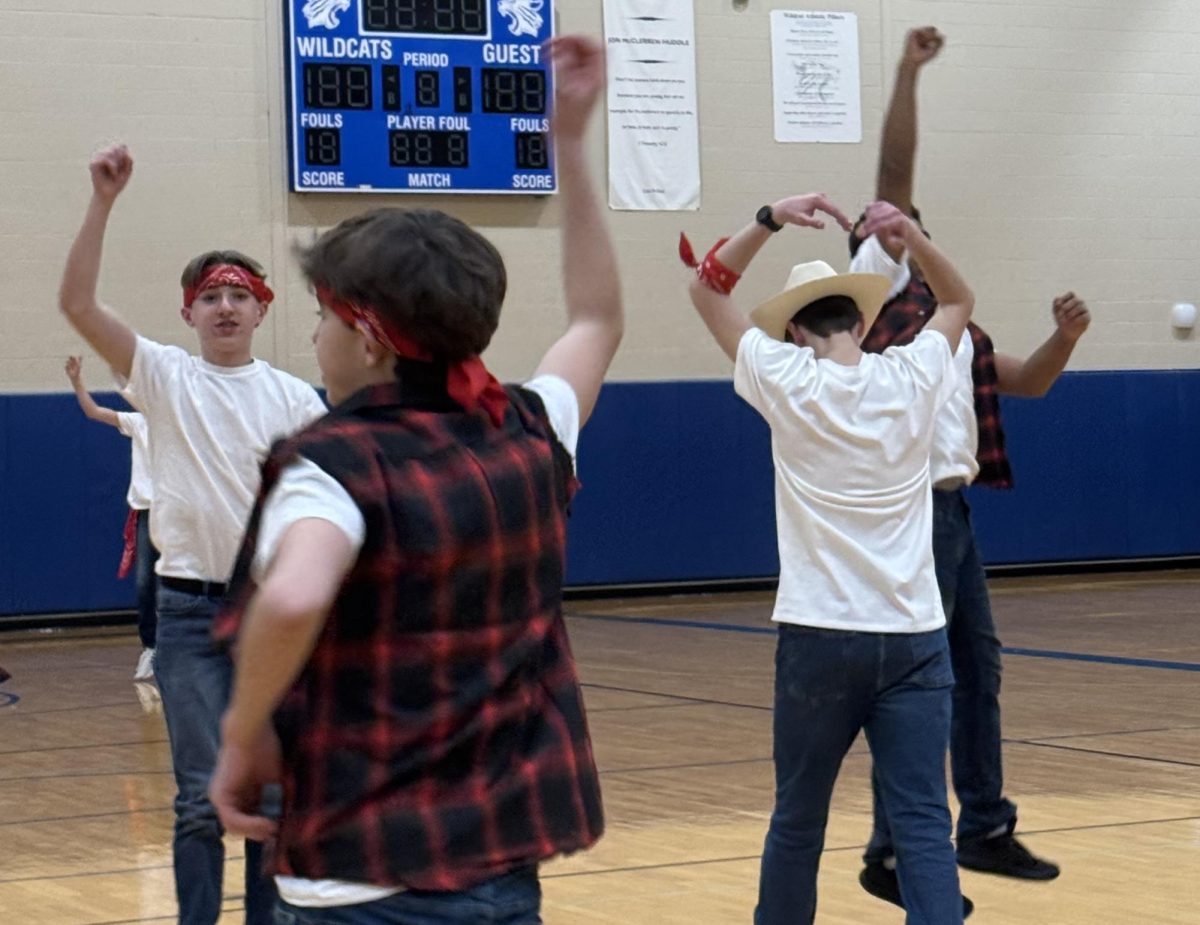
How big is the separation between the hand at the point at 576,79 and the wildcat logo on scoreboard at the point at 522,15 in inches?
463

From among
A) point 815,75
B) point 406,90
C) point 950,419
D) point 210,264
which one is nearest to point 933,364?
point 950,419

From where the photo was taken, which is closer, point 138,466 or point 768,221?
point 768,221

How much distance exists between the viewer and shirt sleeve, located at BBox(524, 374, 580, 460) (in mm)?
2410

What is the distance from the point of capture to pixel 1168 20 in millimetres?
16422

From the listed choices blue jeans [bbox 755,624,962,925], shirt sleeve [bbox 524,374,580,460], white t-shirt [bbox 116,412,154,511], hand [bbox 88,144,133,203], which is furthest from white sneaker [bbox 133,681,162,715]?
shirt sleeve [bbox 524,374,580,460]

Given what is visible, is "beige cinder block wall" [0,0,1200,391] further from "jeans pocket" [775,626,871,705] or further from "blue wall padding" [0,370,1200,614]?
"jeans pocket" [775,626,871,705]

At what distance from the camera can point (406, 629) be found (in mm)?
2154

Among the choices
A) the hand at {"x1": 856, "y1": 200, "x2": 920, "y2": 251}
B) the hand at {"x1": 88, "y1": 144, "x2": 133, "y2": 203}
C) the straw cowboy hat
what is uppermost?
the hand at {"x1": 88, "y1": 144, "x2": 133, "y2": 203}

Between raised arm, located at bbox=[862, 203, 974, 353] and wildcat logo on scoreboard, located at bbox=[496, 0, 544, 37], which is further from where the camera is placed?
wildcat logo on scoreboard, located at bbox=[496, 0, 544, 37]

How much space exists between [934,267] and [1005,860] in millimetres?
1776

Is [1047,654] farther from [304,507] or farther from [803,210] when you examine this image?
[304,507]

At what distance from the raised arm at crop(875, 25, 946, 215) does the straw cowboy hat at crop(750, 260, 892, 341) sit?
2.40 feet

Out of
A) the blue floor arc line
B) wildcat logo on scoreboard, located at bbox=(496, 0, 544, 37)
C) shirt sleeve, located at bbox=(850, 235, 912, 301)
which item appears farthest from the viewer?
wildcat logo on scoreboard, located at bbox=(496, 0, 544, 37)

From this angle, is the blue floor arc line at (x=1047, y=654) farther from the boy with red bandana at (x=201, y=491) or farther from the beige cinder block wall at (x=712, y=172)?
the boy with red bandana at (x=201, y=491)
